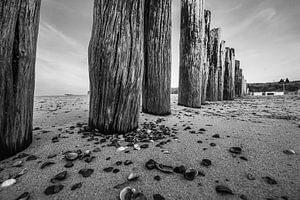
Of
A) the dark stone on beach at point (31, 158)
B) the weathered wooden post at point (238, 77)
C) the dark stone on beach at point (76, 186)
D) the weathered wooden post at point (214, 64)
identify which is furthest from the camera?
the weathered wooden post at point (238, 77)

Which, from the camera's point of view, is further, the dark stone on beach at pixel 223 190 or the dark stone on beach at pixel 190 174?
the dark stone on beach at pixel 190 174

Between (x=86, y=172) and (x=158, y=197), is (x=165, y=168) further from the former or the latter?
(x=86, y=172)

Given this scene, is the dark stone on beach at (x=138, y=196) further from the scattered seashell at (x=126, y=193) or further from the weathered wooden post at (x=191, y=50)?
the weathered wooden post at (x=191, y=50)

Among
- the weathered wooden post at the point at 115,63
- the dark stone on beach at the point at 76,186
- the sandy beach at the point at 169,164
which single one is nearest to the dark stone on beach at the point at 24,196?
the sandy beach at the point at 169,164

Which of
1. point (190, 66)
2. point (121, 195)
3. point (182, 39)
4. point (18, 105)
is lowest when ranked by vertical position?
point (121, 195)

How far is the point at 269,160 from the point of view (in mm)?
1287

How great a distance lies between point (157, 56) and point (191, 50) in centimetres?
168

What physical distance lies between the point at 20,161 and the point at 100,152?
2.15ft

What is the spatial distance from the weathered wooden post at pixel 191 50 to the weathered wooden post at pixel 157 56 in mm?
1347

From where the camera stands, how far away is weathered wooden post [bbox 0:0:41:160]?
4.20ft

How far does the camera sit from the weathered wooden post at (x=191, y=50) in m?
4.05

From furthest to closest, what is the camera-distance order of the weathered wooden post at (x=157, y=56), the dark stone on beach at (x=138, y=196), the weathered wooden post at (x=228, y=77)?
the weathered wooden post at (x=228, y=77)
the weathered wooden post at (x=157, y=56)
the dark stone on beach at (x=138, y=196)

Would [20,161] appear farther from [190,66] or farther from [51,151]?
[190,66]

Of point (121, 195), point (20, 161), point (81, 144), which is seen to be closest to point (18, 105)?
point (20, 161)
